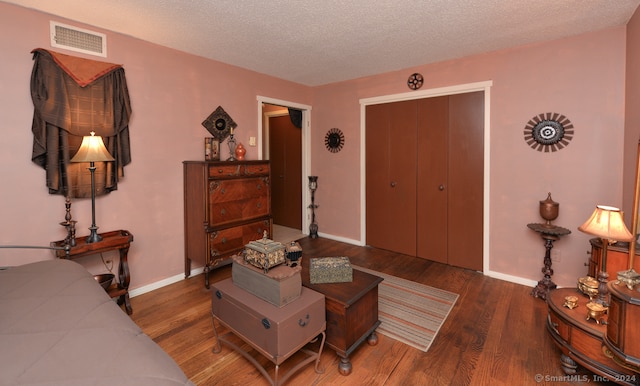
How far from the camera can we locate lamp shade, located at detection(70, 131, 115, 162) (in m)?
2.30

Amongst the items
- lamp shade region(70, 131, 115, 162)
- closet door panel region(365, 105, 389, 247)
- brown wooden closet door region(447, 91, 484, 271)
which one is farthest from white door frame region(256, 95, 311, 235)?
lamp shade region(70, 131, 115, 162)

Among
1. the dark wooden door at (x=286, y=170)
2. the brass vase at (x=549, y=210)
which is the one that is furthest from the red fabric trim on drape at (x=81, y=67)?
the brass vase at (x=549, y=210)

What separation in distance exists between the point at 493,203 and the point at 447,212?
50 cm


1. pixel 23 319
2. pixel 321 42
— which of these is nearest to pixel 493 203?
pixel 321 42

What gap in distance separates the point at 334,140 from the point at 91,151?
3.05m

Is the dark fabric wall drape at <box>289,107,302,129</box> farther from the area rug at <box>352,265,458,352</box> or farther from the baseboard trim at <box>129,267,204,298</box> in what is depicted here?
the area rug at <box>352,265,458,352</box>

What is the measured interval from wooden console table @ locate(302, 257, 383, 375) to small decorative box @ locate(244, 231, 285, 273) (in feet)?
1.02

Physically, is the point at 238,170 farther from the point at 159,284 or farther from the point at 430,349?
the point at 430,349

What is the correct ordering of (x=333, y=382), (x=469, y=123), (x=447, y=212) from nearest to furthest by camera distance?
(x=333, y=382)
(x=469, y=123)
(x=447, y=212)

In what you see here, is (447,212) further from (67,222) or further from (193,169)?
(67,222)

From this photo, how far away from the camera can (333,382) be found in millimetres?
1798

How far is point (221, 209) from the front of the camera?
10.2ft

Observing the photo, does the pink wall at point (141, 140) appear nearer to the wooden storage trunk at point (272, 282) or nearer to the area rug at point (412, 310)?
the wooden storage trunk at point (272, 282)

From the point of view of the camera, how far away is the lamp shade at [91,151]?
230cm
